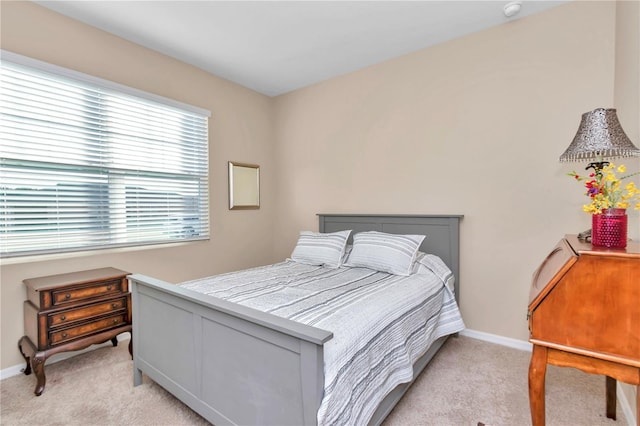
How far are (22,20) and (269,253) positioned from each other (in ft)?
10.5

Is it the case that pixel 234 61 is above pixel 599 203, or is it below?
above

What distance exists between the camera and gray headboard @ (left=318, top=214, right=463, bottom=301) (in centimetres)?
280

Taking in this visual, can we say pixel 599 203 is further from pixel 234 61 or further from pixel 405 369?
pixel 234 61

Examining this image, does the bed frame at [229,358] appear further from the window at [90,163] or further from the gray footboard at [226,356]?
the window at [90,163]

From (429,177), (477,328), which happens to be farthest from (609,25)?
(477,328)

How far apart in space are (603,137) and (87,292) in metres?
3.28

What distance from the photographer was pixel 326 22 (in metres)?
2.54

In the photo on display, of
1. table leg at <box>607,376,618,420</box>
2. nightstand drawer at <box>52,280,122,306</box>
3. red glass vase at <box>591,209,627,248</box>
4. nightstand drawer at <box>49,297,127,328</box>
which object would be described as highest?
red glass vase at <box>591,209,627,248</box>

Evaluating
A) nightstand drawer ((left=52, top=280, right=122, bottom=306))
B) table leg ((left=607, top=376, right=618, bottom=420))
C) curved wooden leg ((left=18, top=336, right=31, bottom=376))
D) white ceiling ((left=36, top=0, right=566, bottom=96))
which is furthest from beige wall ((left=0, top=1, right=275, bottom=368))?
table leg ((left=607, top=376, right=618, bottom=420))

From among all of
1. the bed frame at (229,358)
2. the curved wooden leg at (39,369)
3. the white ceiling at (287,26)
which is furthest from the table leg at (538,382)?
the curved wooden leg at (39,369)

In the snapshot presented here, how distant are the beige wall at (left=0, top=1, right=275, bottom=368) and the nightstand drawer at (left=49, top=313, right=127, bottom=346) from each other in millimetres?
466

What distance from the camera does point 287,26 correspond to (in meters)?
2.60

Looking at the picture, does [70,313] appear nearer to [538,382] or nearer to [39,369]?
[39,369]

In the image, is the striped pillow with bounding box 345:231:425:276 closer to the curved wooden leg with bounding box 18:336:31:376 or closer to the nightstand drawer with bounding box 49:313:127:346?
the nightstand drawer with bounding box 49:313:127:346
